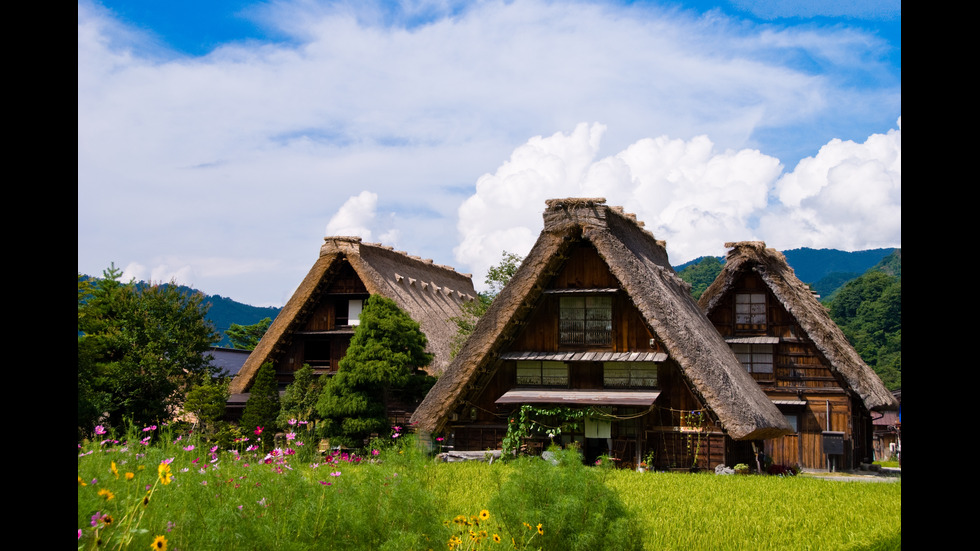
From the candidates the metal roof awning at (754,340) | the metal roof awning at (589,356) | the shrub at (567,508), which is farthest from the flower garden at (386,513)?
the metal roof awning at (754,340)

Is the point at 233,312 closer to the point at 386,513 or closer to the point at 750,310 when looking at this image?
the point at 750,310

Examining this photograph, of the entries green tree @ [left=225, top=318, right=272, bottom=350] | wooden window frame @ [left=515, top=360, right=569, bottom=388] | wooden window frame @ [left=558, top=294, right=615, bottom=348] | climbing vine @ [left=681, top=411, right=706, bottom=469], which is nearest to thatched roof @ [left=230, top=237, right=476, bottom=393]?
wooden window frame @ [left=515, top=360, right=569, bottom=388]

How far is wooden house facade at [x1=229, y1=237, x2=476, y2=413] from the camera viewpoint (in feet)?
83.1

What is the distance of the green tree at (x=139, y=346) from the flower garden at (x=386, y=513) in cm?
1088

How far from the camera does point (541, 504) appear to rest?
22.4 feet

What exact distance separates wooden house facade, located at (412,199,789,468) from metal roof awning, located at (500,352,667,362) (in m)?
0.02

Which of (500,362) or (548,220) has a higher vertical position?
(548,220)

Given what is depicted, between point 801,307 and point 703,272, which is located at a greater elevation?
point 703,272

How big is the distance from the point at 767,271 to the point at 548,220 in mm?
8127

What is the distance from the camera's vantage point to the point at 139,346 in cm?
2048

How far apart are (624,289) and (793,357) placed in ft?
27.4

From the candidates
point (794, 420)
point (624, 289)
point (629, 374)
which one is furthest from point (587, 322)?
point (794, 420)

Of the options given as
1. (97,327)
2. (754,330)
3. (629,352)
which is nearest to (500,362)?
(629,352)
